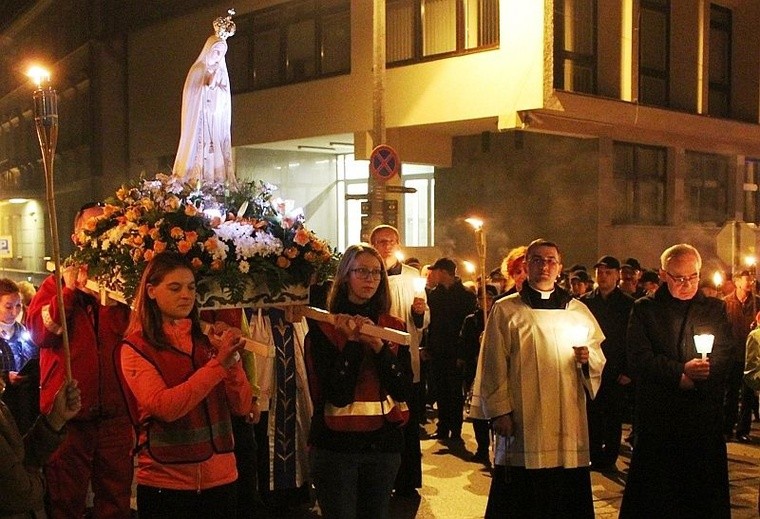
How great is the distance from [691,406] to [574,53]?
13.3 metres

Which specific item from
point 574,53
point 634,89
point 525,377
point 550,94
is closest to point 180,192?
point 525,377

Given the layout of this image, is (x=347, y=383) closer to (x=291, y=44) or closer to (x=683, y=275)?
(x=683, y=275)

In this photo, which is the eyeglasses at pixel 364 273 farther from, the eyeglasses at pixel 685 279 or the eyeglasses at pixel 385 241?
the eyeglasses at pixel 385 241

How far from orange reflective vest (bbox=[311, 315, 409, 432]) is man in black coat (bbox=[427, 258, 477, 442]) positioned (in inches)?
224

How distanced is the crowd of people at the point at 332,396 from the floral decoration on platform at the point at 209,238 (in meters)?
0.30

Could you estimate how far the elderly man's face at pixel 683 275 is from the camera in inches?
253

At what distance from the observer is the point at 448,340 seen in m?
11.1

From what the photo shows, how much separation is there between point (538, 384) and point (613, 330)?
3633 mm

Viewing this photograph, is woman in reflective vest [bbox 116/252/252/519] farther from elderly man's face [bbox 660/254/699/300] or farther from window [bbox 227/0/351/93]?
window [bbox 227/0/351/93]

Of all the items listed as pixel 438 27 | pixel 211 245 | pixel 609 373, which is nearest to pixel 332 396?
pixel 211 245

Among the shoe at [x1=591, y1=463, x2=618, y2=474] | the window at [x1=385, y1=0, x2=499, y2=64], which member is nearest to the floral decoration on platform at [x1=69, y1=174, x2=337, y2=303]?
the shoe at [x1=591, y1=463, x2=618, y2=474]

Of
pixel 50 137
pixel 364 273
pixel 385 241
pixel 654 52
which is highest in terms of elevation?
pixel 654 52

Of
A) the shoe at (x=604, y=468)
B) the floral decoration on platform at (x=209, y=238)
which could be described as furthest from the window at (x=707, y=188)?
the floral decoration on platform at (x=209, y=238)

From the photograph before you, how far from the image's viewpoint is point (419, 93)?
63.3ft
